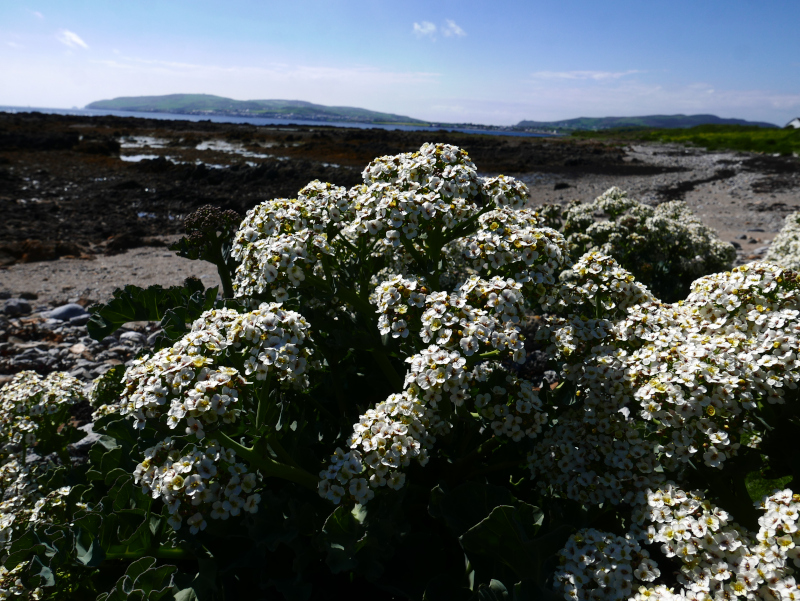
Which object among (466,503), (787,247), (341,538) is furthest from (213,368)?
(787,247)

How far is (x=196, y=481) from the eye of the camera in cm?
194

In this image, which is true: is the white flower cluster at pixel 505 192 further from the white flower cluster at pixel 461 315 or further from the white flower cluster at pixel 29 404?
the white flower cluster at pixel 29 404

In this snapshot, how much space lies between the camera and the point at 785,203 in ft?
60.6

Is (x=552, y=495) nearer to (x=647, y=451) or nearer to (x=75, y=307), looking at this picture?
(x=647, y=451)

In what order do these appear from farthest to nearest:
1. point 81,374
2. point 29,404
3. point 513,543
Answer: point 81,374, point 29,404, point 513,543

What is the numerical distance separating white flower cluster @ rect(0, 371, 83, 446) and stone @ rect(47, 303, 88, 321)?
14.6 ft

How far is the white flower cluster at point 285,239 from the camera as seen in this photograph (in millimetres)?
2691

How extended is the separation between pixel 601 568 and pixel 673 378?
2.83 feet

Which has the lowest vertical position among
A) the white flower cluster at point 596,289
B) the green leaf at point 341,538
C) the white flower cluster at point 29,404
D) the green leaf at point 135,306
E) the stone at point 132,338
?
the stone at point 132,338

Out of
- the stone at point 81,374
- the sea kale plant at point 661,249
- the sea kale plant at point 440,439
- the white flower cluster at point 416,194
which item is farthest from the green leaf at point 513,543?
the stone at point 81,374

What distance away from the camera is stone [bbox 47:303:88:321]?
25.5ft

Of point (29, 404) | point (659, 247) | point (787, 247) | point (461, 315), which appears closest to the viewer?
point (461, 315)

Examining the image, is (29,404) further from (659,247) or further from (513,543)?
(659,247)

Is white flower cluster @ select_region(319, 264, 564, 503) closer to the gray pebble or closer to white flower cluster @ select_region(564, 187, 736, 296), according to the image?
white flower cluster @ select_region(564, 187, 736, 296)
